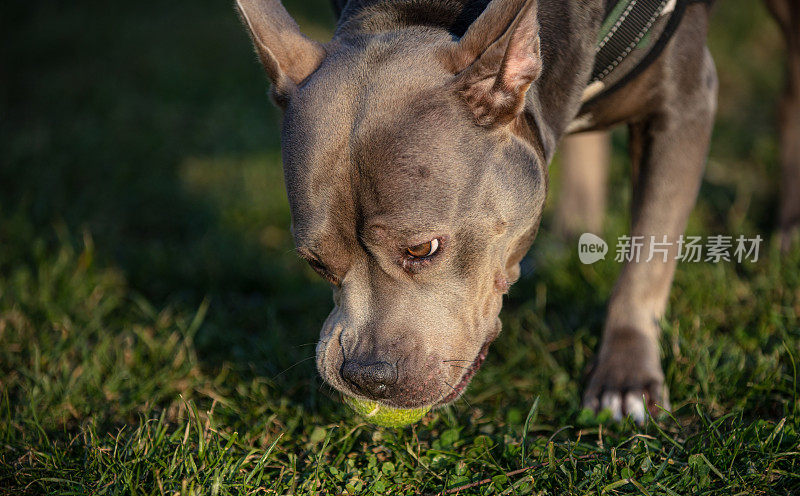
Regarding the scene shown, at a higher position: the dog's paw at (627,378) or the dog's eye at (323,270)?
the dog's eye at (323,270)

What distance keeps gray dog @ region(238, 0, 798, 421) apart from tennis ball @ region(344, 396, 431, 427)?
53mm

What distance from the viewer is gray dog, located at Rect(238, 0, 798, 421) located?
250cm

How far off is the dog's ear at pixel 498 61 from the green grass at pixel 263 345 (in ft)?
3.56

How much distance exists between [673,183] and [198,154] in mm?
4266

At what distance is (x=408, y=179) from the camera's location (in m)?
2.47

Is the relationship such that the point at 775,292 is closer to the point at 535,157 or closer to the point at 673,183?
the point at 673,183

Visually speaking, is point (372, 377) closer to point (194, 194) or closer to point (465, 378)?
point (465, 378)

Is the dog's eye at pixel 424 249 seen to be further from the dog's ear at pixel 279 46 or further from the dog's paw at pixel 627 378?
the dog's paw at pixel 627 378

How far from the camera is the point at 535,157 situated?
2.78 meters

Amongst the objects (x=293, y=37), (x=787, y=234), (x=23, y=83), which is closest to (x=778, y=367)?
(x=787, y=234)

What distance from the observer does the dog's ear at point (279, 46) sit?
2686 millimetres

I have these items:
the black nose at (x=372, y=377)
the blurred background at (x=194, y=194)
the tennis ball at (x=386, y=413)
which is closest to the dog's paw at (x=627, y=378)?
the blurred background at (x=194, y=194)

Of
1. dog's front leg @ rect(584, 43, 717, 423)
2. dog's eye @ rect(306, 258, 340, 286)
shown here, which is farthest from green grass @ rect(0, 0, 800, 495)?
dog's eye @ rect(306, 258, 340, 286)

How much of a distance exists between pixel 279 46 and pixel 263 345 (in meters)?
1.43
